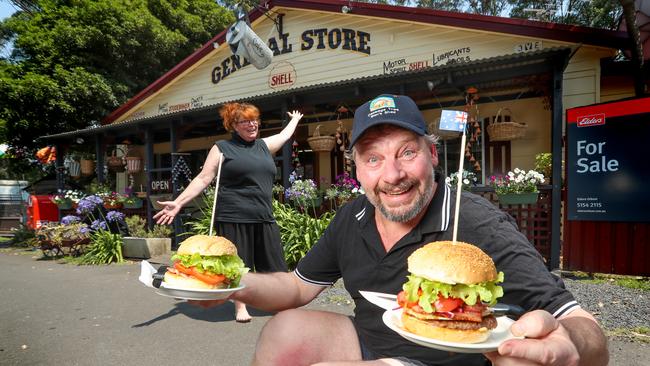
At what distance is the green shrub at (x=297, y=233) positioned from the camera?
6.75 metres

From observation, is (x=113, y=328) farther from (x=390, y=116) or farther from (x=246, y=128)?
(x=390, y=116)

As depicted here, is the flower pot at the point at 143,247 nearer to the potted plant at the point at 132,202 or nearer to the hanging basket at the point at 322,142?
the potted plant at the point at 132,202

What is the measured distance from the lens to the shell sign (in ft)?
36.7

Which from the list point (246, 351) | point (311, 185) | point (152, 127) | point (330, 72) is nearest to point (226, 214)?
point (246, 351)

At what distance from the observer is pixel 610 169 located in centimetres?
596

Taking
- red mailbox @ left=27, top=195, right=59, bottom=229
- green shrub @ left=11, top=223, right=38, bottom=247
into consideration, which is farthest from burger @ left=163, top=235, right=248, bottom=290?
green shrub @ left=11, top=223, right=38, bottom=247

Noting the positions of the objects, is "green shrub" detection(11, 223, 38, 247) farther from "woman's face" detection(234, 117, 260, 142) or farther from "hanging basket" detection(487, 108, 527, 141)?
"hanging basket" detection(487, 108, 527, 141)

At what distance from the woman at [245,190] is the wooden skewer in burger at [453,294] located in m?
2.83

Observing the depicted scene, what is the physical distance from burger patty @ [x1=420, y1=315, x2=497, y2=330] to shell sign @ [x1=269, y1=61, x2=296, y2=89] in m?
10.4

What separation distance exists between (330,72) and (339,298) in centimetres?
681

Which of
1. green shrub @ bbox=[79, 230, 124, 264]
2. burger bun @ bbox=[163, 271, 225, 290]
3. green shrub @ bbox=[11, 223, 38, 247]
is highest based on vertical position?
burger bun @ bbox=[163, 271, 225, 290]

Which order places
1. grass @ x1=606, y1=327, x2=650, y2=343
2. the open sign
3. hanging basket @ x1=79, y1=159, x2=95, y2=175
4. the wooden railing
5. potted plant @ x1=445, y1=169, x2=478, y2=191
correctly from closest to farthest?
grass @ x1=606, y1=327, x2=650, y2=343, the wooden railing, potted plant @ x1=445, y1=169, x2=478, y2=191, the open sign, hanging basket @ x1=79, y1=159, x2=95, y2=175

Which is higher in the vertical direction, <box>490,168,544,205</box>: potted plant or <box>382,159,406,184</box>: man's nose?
<box>382,159,406,184</box>: man's nose

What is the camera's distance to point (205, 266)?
2162mm
